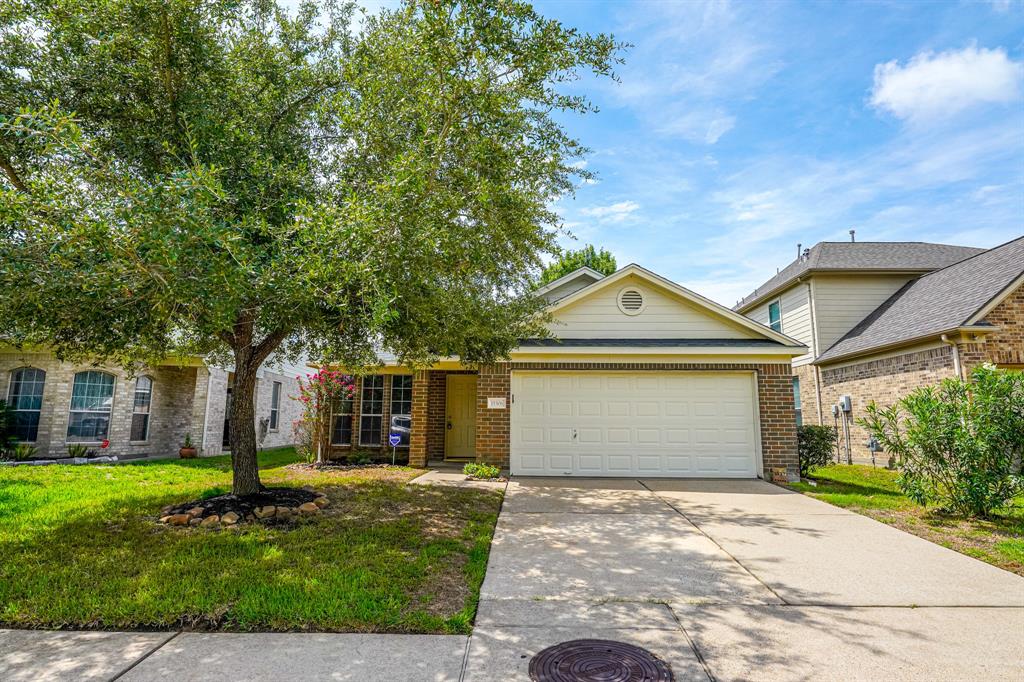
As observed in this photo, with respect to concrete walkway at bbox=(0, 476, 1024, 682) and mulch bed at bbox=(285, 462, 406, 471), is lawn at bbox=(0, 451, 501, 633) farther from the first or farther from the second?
mulch bed at bbox=(285, 462, 406, 471)

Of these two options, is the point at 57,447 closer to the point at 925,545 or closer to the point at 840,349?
the point at 925,545

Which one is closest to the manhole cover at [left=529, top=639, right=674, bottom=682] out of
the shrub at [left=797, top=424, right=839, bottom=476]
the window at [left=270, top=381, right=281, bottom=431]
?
the shrub at [left=797, top=424, right=839, bottom=476]

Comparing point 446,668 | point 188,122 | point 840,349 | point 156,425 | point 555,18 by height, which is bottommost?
point 446,668

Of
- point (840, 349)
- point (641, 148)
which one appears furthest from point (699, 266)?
point (641, 148)

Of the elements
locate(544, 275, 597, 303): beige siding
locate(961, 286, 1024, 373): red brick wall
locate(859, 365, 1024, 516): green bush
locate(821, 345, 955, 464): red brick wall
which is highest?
locate(544, 275, 597, 303): beige siding

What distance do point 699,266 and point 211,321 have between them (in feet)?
55.0

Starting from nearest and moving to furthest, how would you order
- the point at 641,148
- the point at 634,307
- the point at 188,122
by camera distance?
the point at 188,122 → the point at 641,148 → the point at 634,307

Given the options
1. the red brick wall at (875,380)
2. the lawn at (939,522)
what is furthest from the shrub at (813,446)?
the lawn at (939,522)

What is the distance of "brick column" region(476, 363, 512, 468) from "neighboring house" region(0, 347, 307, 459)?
598 cm

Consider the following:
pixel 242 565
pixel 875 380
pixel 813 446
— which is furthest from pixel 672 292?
pixel 242 565

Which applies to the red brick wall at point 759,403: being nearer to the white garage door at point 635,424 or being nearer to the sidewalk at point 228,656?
the white garage door at point 635,424

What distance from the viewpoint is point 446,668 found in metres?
3.00

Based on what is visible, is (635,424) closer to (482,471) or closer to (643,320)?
(643,320)

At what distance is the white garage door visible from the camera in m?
10.5
